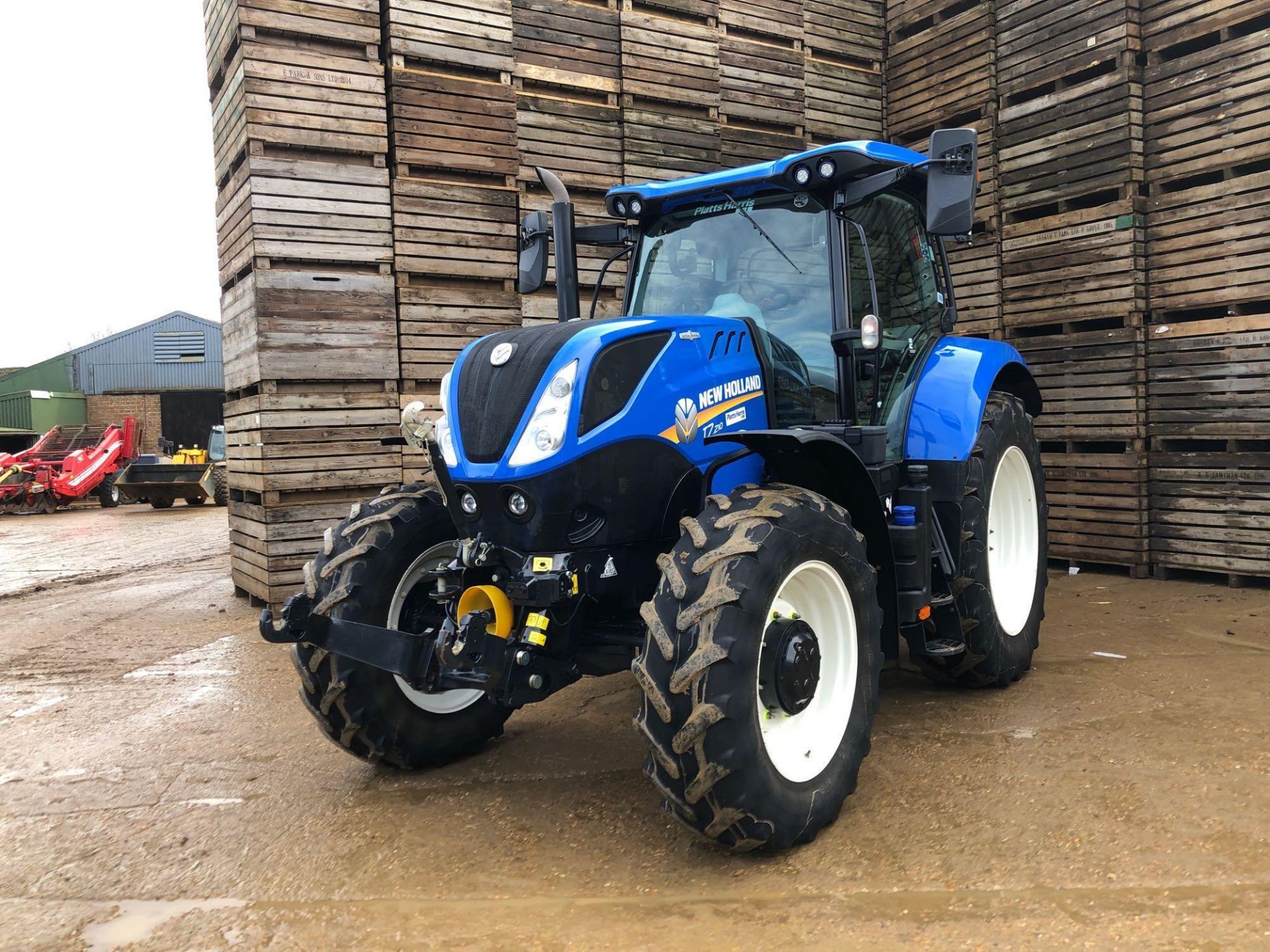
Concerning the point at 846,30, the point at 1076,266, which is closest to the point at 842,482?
the point at 1076,266

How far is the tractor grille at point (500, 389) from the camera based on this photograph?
10.6ft

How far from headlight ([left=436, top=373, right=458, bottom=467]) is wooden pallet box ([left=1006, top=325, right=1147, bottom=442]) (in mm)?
5371

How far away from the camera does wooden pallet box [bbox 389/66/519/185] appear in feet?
23.7

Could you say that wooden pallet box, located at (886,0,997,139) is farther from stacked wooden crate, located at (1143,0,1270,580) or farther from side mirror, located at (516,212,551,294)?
side mirror, located at (516,212,551,294)

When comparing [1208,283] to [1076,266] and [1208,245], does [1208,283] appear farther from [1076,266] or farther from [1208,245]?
[1076,266]

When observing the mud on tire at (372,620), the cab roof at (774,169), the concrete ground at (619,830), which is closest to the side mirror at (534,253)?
the cab roof at (774,169)

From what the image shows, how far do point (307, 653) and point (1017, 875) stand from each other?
249 centimetres

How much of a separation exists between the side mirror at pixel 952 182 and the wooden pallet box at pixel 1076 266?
14.8 feet

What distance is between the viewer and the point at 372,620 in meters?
3.64

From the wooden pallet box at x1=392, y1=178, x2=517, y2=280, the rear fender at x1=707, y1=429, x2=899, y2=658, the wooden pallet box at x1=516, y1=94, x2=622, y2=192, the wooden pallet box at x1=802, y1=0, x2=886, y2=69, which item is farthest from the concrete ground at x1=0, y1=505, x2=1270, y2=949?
the wooden pallet box at x1=802, y1=0, x2=886, y2=69

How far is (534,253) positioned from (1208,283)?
535 centimetres

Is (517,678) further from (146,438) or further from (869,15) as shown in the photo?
(146,438)

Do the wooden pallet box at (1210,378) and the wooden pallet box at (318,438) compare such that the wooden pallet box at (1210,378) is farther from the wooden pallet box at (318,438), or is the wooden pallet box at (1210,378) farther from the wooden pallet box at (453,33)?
the wooden pallet box at (318,438)

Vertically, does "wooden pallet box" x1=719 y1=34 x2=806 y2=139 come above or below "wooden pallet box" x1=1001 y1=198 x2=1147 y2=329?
above
